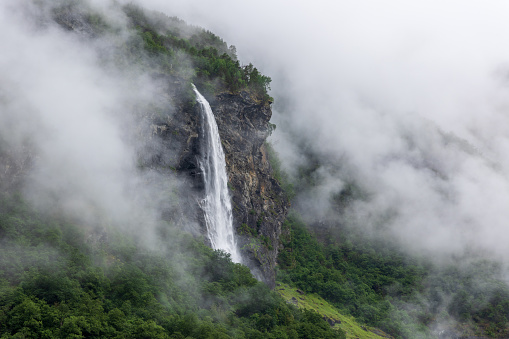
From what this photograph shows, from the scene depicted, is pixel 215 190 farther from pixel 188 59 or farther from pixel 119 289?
pixel 119 289

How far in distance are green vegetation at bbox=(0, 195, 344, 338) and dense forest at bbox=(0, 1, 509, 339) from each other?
0.35ft

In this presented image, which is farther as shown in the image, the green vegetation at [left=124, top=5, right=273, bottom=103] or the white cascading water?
the green vegetation at [left=124, top=5, right=273, bottom=103]

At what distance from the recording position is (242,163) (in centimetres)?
7881

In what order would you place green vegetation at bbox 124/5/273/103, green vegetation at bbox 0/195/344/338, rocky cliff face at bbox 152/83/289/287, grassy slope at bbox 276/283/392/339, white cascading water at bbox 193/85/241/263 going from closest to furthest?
1. green vegetation at bbox 0/195/344/338
2. white cascading water at bbox 193/85/241/263
3. rocky cliff face at bbox 152/83/289/287
4. green vegetation at bbox 124/5/273/103
5. grassy slope at bbox 276/283/392/339

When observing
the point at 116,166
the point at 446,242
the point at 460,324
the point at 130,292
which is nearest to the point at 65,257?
the point at 130,292

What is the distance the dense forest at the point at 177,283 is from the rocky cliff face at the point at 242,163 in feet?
11.0

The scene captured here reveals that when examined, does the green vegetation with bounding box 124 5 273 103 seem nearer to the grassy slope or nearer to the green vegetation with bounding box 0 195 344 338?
the green vegetation with bounding box 0 195 344 338

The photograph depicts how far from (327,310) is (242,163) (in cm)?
3745

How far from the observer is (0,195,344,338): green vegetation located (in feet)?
92.6

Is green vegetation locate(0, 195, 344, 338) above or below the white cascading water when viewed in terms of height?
below

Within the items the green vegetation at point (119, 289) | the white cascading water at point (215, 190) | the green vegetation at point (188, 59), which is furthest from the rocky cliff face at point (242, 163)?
the green vegetation at point (119, 289)

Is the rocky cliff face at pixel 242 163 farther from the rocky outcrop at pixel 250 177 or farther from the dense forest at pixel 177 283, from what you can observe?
the dense forest at pixel 177 283

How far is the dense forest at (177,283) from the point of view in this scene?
3016 centimetres

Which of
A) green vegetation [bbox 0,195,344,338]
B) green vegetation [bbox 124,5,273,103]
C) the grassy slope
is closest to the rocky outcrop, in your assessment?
green vegetation [bbox 124,5,273,103]
